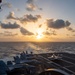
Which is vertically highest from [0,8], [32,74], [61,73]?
[0,8]

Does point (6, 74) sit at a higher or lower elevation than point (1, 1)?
lower

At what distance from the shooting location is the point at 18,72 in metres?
26.2

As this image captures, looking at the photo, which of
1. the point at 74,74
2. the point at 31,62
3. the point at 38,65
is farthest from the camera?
the point at 31,62

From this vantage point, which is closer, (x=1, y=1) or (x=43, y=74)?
(x=43, y=74)

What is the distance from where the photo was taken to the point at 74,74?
25484 millimetres

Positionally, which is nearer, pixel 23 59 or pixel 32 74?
pixel 32 74

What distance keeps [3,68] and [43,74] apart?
26.3 ft

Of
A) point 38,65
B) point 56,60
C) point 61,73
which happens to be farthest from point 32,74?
point 56,60

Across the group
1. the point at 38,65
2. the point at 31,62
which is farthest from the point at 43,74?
the point at 31,62

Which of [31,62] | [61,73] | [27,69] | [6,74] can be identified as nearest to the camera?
[61,73]

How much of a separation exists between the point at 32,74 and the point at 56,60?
1354 cm

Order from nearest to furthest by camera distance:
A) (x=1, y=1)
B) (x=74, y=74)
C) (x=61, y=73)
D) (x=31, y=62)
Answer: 1. (x=61, y=73)
2. (x=1, y=1)
3. (x=74, y=74)
4. (x=31, y=62)

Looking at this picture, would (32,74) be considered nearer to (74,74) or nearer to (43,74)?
(74,74)

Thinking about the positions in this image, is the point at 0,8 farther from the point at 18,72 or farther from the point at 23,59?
the point at 23,59
